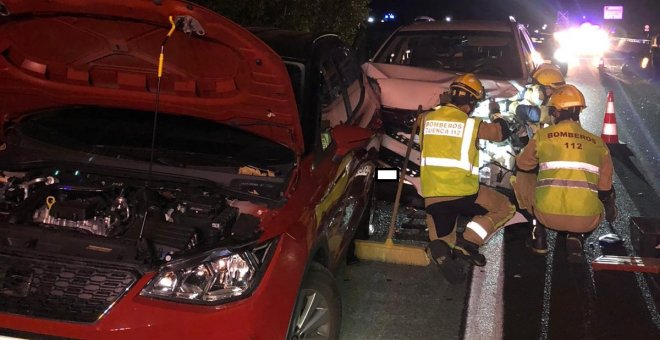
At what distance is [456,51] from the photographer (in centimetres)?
739

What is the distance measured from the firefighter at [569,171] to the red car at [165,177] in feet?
5.30

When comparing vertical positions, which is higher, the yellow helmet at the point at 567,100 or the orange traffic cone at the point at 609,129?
the orange traffic cone at the point at 609,129

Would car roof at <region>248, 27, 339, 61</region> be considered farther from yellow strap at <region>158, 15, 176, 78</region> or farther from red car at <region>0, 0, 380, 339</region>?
yellow strap at <region>158, 15, 176, 78</region>

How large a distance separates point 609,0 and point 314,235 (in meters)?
59.5

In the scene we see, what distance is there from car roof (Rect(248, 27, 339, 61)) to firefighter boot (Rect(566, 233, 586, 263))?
240 cm

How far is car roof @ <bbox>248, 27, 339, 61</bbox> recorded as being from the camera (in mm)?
3785

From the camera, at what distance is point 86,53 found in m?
3.27

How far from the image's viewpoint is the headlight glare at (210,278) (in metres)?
2.62

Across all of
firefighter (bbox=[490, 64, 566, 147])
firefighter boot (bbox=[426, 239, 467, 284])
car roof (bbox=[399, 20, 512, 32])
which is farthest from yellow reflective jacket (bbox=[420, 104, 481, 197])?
car roof (bbox=[399, 20, 512, 32])

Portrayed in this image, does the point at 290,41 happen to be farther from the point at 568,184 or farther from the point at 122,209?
the point at 568,184

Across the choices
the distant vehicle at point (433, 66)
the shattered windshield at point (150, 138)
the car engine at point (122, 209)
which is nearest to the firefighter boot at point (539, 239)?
the distant vehicle at point (433, 66)

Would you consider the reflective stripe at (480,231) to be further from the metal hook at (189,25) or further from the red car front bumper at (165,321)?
the metal hook at (189,25)

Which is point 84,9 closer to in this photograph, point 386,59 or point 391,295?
point 391,295

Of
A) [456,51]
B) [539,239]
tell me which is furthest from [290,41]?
[456,51]
